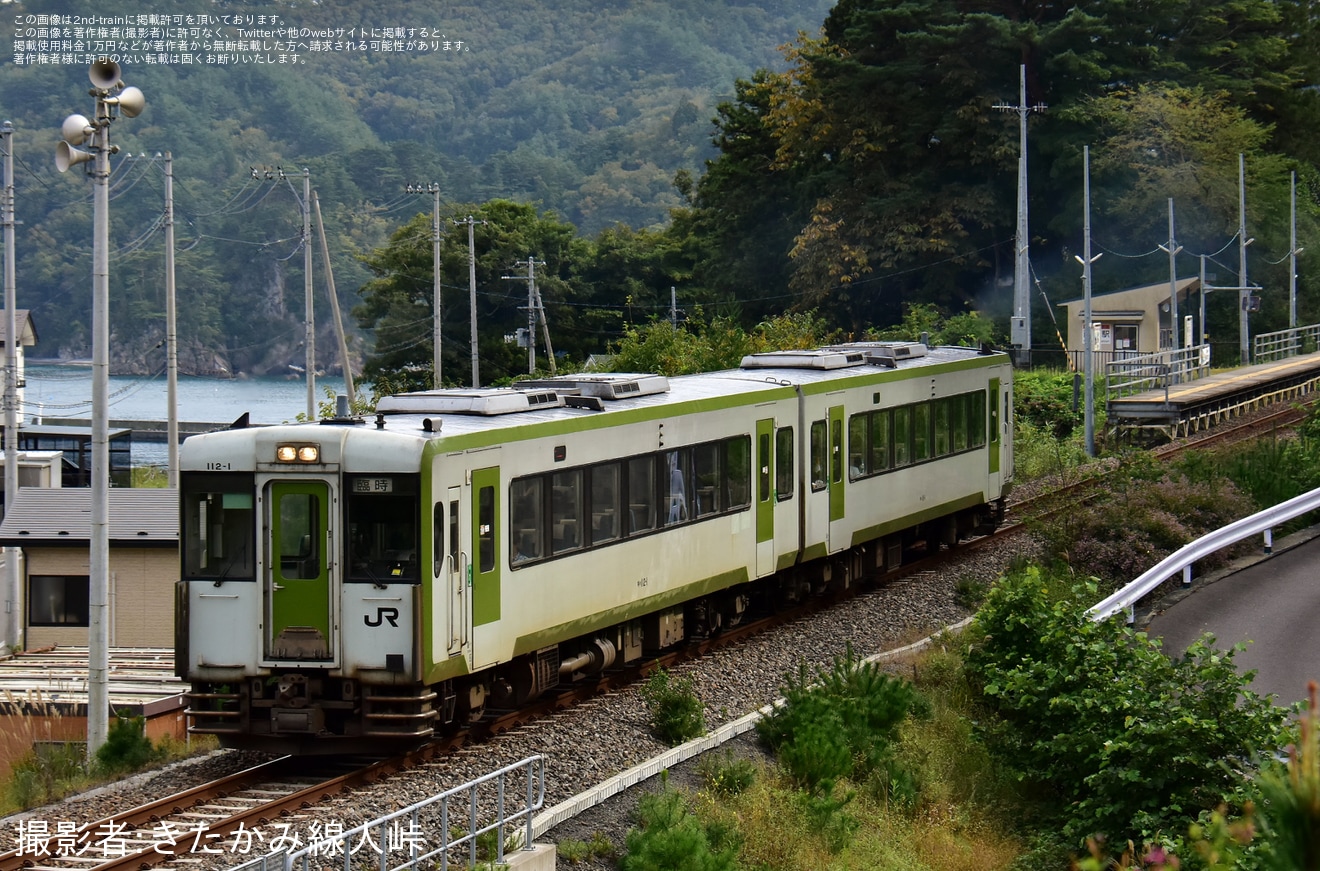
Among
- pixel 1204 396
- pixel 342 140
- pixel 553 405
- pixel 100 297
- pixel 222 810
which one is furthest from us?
pixel 342 140

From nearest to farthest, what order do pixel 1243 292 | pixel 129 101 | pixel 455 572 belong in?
pixel 455 572
pixel 129 101
pixel 1243 292

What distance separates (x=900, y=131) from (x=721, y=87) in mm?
105945

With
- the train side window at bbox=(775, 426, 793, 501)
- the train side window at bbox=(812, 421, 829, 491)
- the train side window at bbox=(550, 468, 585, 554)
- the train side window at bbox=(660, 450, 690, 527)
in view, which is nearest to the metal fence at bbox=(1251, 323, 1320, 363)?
the train side window at bbox=(812, 421, 829, 491)

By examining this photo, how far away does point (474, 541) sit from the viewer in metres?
12.0

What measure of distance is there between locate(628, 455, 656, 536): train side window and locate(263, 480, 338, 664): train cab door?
345cm

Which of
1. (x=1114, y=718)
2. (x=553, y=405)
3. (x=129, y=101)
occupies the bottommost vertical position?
(x=1114, y=718)

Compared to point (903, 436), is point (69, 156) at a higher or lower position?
higher

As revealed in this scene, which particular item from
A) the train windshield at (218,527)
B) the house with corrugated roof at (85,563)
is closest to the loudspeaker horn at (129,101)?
the train windshield at (218,527)

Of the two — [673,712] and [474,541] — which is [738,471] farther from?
[474,541]

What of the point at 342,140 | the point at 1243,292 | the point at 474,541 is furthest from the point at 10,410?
the point at 342,140

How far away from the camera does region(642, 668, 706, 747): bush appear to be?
12852 millimetres

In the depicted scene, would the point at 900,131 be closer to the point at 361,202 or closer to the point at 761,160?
the point at 761,160

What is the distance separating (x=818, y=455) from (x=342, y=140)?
108335 millimetres

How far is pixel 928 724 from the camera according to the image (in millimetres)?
14422
